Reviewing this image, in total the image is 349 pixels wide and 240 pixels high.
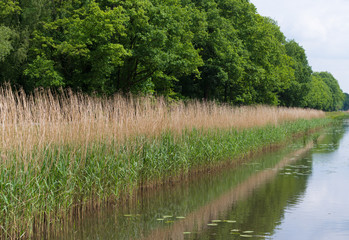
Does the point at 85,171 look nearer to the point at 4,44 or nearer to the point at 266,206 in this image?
the point at 266,206

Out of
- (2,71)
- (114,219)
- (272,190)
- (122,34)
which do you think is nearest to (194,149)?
(272,190)

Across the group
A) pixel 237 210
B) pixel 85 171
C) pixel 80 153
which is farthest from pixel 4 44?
pixel 237 210

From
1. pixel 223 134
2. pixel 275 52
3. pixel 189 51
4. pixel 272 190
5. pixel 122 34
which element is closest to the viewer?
pixel 272 190

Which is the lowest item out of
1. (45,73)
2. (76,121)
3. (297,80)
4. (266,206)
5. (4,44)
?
(266,206)

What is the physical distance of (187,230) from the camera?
26.7ft

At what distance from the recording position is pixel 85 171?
8.94 m

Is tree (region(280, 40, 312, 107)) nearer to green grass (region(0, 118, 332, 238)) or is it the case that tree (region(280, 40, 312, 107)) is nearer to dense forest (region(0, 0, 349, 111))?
dense forest (region(0, 0, 349, 111))

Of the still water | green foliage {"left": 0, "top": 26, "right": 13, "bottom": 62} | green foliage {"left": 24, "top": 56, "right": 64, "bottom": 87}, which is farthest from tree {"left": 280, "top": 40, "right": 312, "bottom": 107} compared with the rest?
the still water

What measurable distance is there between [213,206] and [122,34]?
13.8 metres

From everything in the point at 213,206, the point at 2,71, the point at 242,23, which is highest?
the point at 242,23

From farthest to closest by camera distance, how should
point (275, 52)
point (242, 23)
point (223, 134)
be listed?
point (275, 52) < point (242, 23) < point (223, 134)

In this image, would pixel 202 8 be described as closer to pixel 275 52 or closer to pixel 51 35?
pixel 51 35

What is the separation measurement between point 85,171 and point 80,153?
1.35 ft

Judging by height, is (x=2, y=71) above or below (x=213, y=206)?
above
